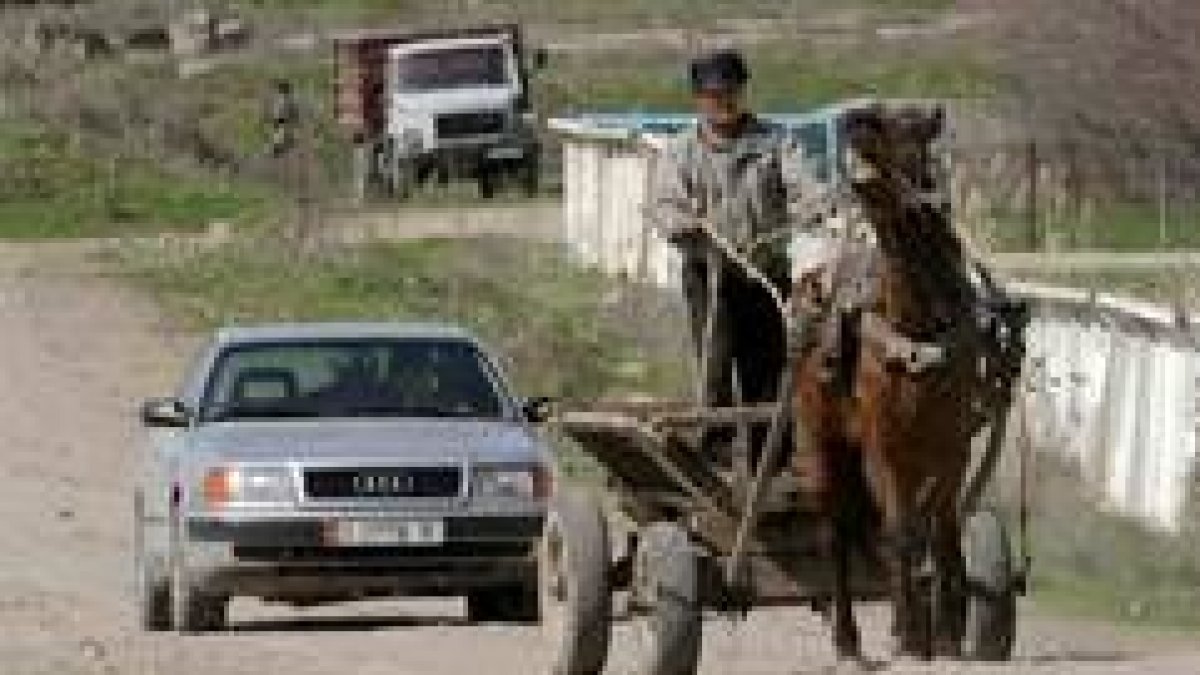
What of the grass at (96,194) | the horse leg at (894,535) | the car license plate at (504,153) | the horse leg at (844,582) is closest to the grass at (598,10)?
the car license plate at (504,153)

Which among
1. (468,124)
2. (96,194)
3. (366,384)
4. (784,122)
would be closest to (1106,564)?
(784,122)

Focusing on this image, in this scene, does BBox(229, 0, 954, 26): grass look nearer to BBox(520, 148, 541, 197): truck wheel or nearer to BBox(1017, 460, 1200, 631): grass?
BBox(520, 148, 541, 197): truck wheel

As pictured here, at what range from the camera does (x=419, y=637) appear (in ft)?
60.8

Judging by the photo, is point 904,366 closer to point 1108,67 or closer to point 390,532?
point 390,532

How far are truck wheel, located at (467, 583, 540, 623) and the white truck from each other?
4329 centimetres

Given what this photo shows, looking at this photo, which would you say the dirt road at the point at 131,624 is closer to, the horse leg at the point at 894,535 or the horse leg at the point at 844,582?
the horse leg at the point at 894,535

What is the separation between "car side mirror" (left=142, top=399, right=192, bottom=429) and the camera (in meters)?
19.3

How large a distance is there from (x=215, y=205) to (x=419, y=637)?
126 ft

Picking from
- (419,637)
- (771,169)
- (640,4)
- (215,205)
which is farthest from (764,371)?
(640,4)

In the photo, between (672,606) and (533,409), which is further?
(533,409)

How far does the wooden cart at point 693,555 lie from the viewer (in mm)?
14500

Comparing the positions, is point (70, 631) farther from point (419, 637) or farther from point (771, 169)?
point (771, 169)

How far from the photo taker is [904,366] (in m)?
13.5

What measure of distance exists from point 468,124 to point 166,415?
1742 inches
